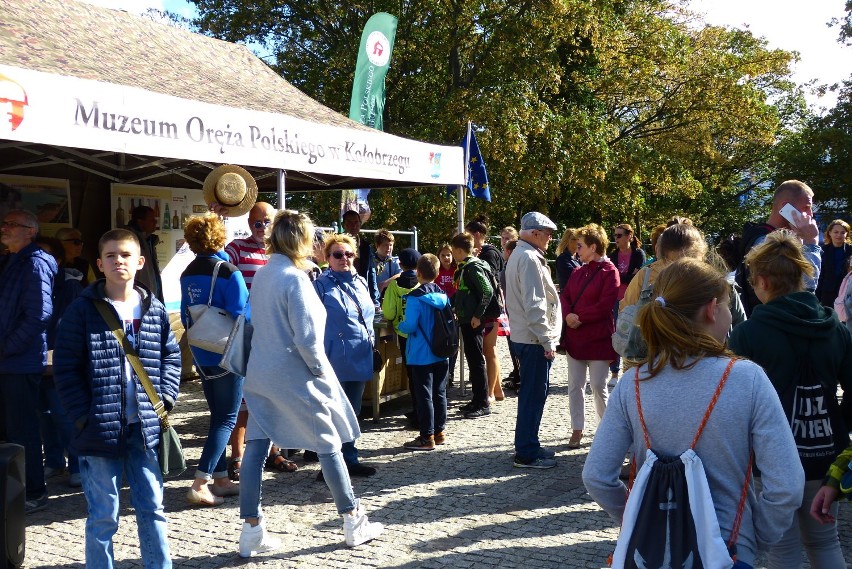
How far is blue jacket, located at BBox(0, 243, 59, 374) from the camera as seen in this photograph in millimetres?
5023

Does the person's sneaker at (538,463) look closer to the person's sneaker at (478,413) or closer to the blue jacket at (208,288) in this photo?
the person's sneaker at (478,413)

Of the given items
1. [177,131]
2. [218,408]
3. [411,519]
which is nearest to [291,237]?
[218,408]

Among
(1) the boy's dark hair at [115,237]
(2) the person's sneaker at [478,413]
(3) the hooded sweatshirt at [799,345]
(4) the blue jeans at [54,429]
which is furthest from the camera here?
(2) the person's sneaker at [478,413]

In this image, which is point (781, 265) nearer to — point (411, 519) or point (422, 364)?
point (411, 519)

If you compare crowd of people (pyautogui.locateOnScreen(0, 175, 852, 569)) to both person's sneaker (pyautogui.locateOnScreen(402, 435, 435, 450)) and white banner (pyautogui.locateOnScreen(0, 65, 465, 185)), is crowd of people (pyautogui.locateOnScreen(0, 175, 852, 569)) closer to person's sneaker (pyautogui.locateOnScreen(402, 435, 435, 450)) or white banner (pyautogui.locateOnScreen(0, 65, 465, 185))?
person's sneaker (pyautogui.locateOnScreen(402, 435, 435, 450))

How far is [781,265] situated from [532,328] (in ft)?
9.84

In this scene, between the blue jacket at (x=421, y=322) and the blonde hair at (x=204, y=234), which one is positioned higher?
the blonde hair at (x=204, y=234)

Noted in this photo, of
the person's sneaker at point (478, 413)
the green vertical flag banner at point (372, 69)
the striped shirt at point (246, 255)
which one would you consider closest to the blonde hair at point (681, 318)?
the striped shirt at point (246, 255)

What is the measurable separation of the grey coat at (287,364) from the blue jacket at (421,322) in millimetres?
2324

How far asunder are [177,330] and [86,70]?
3.20 metres

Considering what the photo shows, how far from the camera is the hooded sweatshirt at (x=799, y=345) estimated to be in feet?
10.1

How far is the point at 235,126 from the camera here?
20.7 ft

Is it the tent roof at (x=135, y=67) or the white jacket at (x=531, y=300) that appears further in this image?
the tent roof at (x=135, y=67)

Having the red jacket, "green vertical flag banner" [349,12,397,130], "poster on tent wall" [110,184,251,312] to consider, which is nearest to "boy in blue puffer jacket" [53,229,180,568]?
the red jacket
